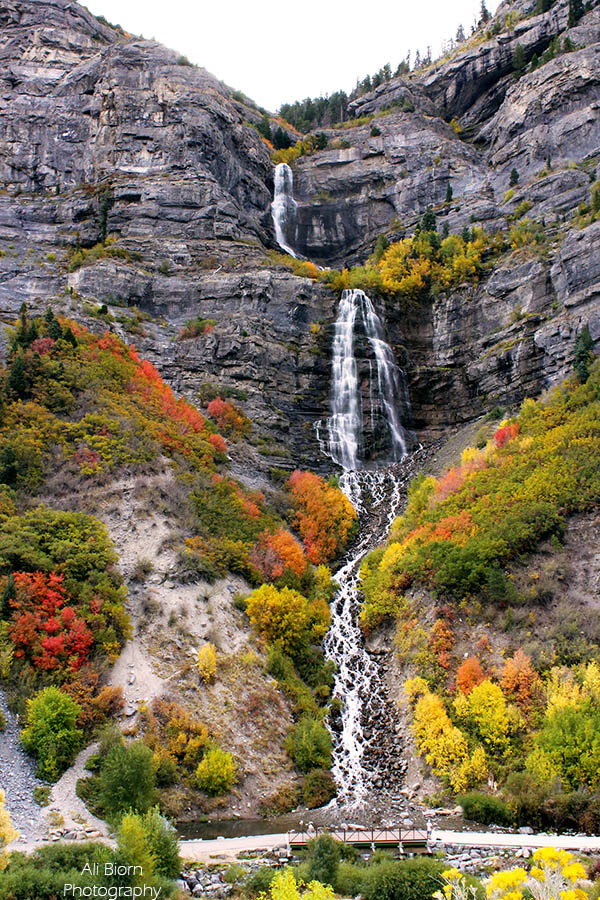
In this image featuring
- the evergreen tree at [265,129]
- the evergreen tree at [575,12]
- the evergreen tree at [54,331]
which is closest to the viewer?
the evergreen tree at [54,331]

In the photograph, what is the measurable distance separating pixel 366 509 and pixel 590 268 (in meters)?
26.2

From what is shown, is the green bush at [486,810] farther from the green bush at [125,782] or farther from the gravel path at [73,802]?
the gravel path at [73,802]

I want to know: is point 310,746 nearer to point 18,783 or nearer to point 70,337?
point 18,783

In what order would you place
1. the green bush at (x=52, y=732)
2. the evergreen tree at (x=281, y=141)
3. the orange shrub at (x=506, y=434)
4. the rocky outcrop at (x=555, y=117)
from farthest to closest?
the evergreen tree at (x=281, y=141) → the rocky outcrop at (x=555, y=117) → the orange shrub at (x=506, y=434) → the green bush at (x=52, y=732)

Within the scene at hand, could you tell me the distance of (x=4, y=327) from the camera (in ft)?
160

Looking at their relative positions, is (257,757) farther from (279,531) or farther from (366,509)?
(366,509)

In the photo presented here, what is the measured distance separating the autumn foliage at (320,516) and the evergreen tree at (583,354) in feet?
62.6

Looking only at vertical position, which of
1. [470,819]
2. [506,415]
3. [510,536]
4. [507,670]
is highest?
[506,415]

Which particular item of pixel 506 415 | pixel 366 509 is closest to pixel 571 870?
pixel 366 509

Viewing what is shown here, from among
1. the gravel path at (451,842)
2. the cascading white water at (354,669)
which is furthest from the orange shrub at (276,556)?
the gravel path at (451,842)

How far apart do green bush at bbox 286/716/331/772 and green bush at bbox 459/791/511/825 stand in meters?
6.72

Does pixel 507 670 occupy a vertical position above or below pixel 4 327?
below

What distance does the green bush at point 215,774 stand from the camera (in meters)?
25.5

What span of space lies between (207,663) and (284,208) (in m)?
69.1
